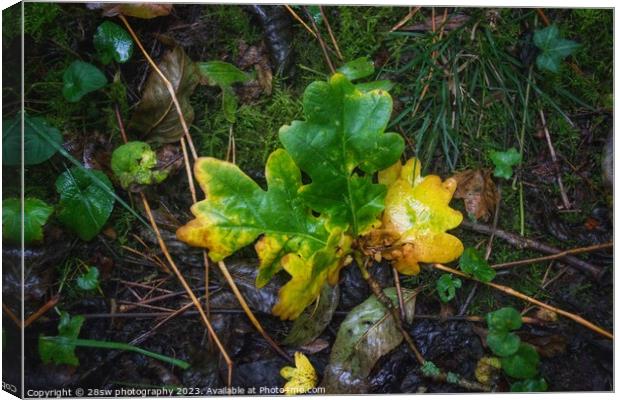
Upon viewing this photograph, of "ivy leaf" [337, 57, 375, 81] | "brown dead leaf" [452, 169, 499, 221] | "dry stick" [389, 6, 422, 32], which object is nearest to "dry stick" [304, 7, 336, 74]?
"ivy leaf" [337, 57, 375, 81]

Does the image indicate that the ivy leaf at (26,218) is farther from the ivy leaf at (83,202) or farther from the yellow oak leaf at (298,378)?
the yellow oak leaf at (298,378)

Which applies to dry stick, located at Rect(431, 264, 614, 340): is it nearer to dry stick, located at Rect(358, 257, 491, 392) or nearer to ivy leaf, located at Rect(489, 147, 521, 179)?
dry stick, located at Rect(358, 257, 491, 392)

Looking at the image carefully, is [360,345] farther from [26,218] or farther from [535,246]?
[26,218]

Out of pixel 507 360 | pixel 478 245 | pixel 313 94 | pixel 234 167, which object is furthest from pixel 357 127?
pixel 507 360

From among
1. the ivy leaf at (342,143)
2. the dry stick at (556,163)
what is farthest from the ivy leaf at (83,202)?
the dry stick at (556,163)

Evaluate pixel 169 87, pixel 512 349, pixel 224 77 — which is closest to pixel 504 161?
pixel 512 349

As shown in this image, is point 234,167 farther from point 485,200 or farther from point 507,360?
point 507,360
